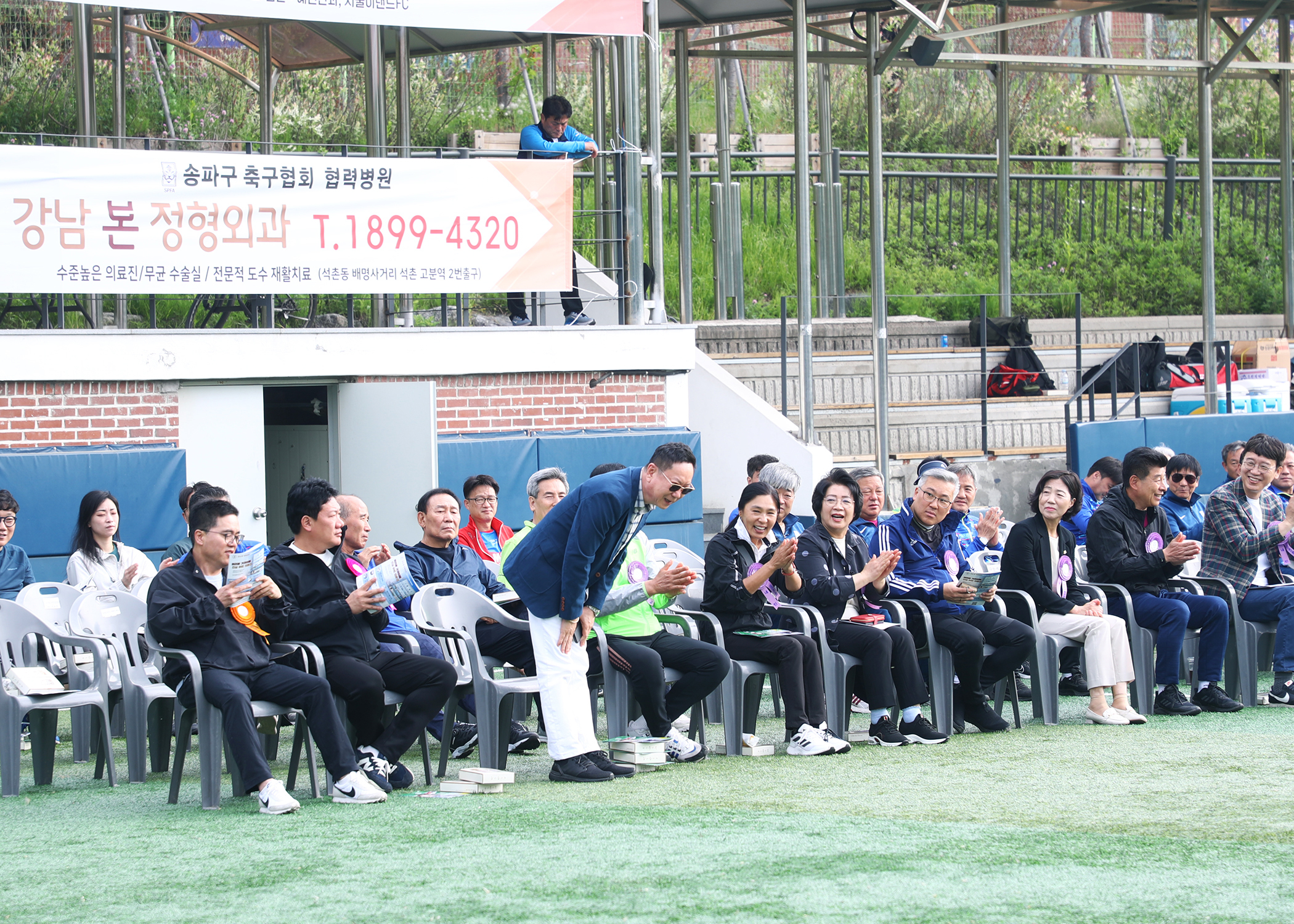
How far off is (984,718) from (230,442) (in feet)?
→ 18.9

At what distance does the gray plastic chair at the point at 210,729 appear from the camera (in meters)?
5.69

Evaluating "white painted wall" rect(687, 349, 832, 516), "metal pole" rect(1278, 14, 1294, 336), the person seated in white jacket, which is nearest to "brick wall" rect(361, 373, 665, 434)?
"white painted wall" rect(687, 349, 832, 516)

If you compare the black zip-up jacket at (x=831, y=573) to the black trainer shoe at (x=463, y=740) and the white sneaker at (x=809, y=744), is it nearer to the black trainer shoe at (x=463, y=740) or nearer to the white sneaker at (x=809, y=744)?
the white sneaker at (x=809, y=744)

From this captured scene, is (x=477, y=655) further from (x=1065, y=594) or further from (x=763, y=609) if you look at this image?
(x=1065, y=594)

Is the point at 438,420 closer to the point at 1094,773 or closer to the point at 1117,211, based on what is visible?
the point at 1094,773

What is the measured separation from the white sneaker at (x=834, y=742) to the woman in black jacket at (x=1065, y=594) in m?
1.45

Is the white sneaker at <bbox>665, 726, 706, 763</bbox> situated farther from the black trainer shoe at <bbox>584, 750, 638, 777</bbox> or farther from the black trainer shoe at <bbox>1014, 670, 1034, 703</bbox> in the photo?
the black trainer shoe at <bbox>1014, 670, 1034, 703</bbox>

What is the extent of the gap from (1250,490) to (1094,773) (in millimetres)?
3081

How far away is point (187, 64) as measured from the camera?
22.1 metres

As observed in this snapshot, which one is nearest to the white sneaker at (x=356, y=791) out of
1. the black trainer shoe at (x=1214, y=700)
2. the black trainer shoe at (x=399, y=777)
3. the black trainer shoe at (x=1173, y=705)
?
the black trainer shoe at (x=399, y=777)

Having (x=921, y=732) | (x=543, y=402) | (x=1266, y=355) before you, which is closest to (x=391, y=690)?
(x=921, y=732)

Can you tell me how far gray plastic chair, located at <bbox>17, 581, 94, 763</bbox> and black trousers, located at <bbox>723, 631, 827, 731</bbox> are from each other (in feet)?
10.1

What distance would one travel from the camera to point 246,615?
594cm

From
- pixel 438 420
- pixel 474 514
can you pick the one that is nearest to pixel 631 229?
pixel 438 420
